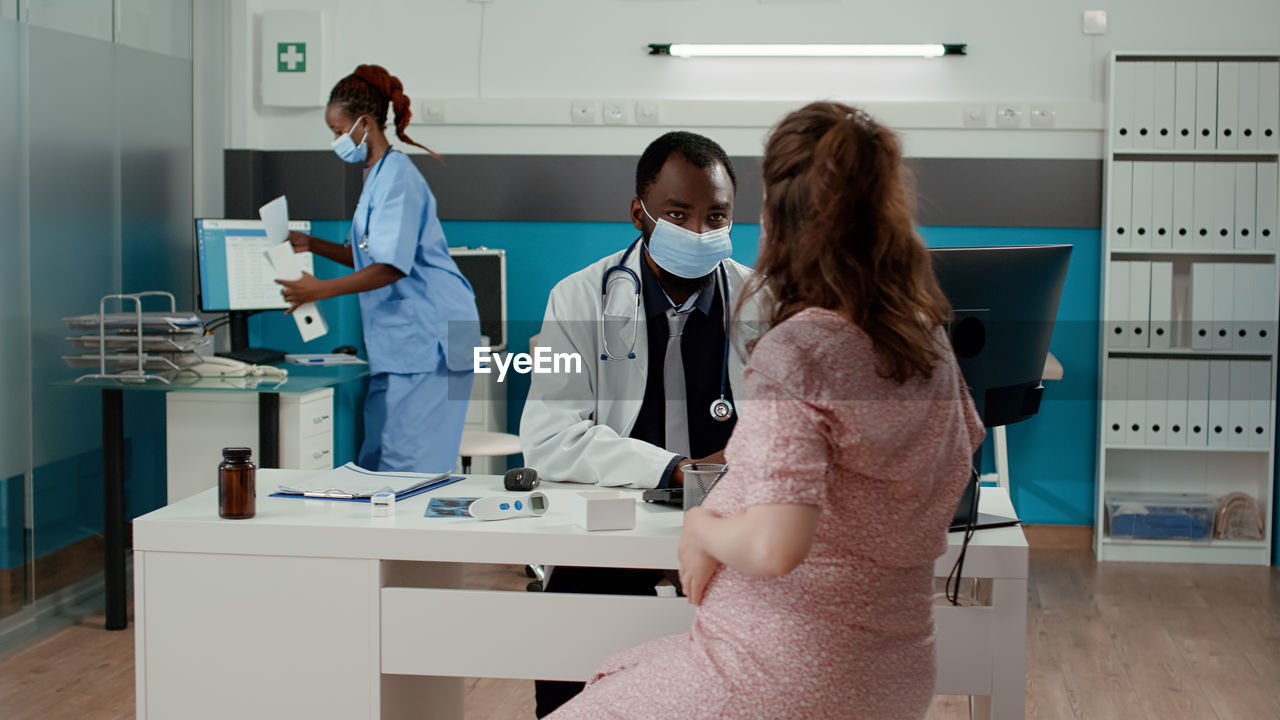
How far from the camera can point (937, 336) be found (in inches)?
45.1

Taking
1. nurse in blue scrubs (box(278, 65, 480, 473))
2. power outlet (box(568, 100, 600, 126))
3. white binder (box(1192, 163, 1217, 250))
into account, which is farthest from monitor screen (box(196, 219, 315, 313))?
white binder (box(1192, 163, 1217, 250))

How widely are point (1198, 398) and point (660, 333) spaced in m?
2.87

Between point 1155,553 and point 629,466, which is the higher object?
point 629,466

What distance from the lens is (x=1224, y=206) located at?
398 cm

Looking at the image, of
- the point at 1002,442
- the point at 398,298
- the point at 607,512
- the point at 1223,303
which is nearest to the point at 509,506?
the point at 607,512

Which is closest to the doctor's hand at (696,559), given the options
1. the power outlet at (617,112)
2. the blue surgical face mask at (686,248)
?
the blue surgical face mask at (686,248)

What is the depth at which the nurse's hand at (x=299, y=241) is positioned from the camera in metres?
3.12

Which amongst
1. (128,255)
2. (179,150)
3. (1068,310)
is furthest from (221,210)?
(1068,310)

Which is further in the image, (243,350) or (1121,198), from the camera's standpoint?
(1121,198)

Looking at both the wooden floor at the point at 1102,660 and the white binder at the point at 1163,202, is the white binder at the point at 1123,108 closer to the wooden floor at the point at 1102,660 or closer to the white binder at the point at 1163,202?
the white binder at the point at 1163,202

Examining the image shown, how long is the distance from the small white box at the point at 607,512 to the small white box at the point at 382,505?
291mm

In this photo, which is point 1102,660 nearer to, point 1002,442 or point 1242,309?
point 1002,442

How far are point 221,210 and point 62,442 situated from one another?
47.1 inches

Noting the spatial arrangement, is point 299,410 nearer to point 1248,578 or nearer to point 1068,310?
point 1068,310
